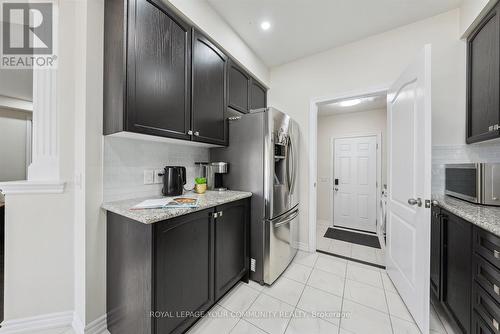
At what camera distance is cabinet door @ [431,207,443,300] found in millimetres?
1425

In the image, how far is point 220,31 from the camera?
1.92 meters

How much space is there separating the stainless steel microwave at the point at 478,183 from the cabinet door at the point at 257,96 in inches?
86.3

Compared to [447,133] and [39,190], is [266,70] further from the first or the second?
[39,190]

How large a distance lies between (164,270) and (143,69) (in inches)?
51.8

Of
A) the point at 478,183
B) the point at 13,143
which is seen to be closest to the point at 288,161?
the point at 478,183

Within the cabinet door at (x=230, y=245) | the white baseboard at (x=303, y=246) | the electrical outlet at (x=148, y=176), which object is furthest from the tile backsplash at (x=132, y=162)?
the white baseboard at (x=303, y=246)

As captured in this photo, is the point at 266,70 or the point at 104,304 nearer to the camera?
the point at 104,304

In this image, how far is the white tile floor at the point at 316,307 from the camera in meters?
1.33

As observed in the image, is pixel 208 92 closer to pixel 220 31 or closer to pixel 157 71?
pixel 157 71

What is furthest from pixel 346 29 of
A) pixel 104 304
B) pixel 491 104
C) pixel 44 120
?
pixel 104 304

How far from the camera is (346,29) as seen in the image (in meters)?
2.11

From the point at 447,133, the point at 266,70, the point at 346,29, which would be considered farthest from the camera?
the point at 266,70

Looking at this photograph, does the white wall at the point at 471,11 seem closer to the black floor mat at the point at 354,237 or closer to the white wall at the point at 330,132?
the white wall at the point at 330,132

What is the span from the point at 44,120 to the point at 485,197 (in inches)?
126
